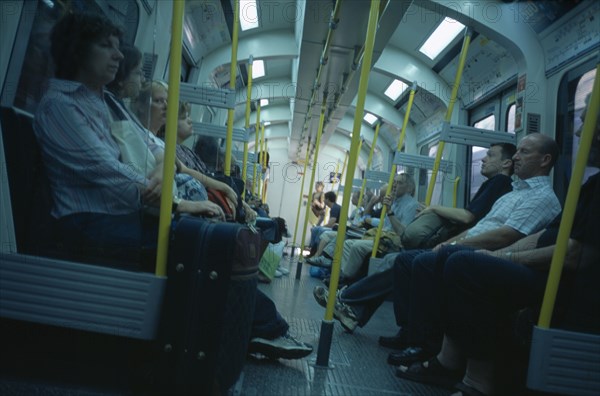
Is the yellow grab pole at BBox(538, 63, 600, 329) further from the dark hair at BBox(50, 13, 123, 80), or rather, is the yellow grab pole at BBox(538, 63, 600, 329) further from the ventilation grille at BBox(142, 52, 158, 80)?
the dark hair at BBox(50, 13, 123, 80)

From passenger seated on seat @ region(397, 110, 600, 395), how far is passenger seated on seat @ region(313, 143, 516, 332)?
96 centimetres

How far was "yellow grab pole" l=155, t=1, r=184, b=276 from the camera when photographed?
4.00ft

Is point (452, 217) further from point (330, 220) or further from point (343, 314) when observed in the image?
point (330, 220)

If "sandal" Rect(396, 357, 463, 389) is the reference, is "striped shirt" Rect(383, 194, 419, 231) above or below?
above

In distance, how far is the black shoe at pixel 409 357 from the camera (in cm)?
205

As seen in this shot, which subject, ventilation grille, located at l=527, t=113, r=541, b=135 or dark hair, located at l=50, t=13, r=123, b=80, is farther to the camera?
ventilation grille, located at l=527, t=113, r=541, b=135

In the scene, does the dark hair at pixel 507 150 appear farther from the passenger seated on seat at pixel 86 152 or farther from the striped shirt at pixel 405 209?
the passenger seated on seat at pixel 86 152

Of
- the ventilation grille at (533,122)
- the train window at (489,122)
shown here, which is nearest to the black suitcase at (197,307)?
the ventilation grille at (533,122)

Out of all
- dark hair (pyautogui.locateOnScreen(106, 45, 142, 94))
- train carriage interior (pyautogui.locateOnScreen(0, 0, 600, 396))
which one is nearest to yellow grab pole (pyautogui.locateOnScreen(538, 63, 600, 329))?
train carriage interior (pyautogui.locateOnScreen(0, 0, 600, 396))

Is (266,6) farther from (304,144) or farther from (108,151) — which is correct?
(304,144)

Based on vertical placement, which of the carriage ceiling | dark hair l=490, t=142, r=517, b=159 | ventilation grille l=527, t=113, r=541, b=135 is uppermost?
the carriage ceiling

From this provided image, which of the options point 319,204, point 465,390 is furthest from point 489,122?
point 319,204

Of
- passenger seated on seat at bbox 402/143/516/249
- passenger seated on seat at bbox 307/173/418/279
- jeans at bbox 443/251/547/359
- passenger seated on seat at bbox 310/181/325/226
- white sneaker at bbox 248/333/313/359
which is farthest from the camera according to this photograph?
passenger seated on seat at bbox 310/181/325/226

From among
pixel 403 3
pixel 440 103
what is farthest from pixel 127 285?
pixel 440 103
